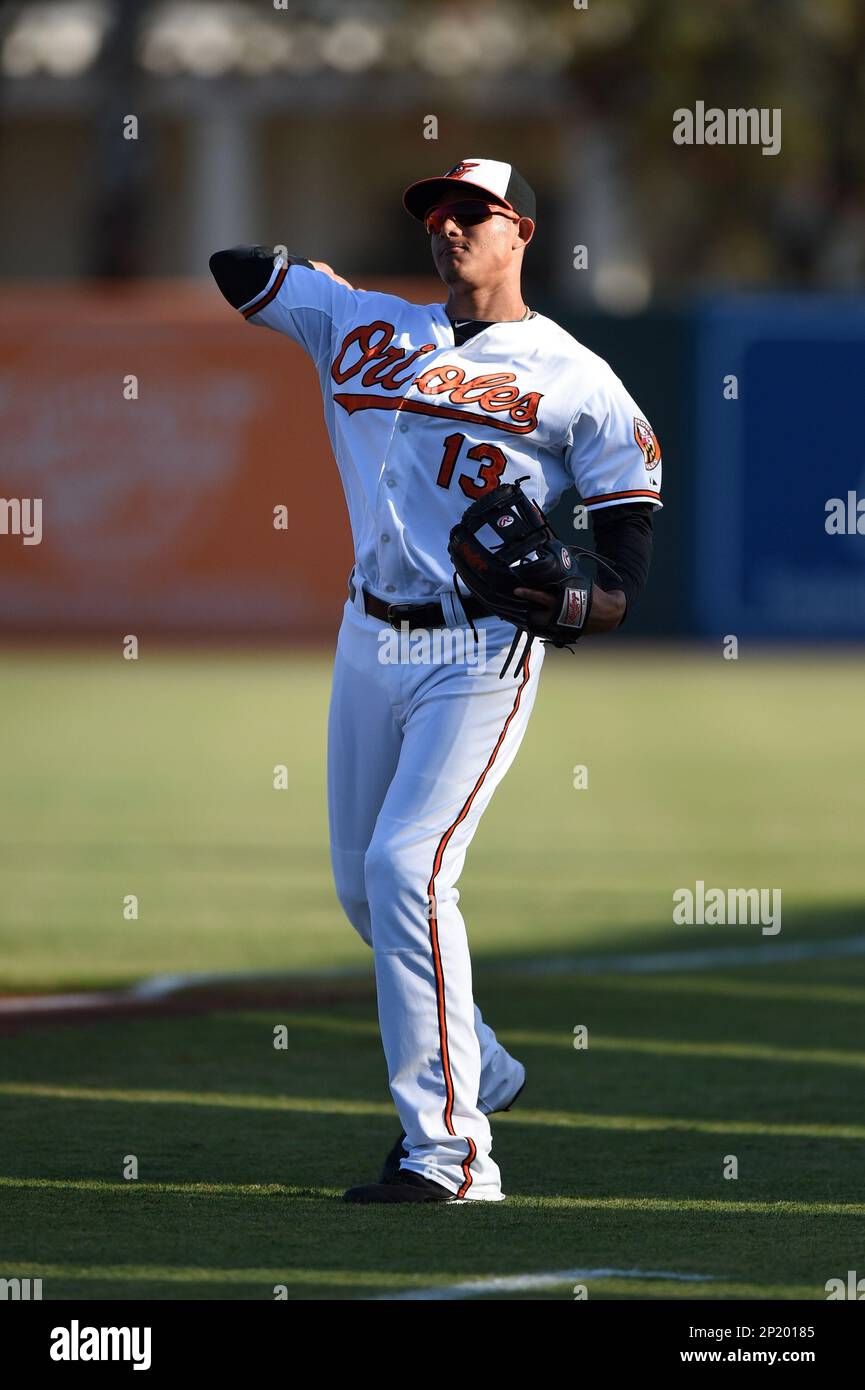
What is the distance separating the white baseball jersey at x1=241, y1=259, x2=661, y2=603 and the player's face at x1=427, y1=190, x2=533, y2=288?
0.48ft

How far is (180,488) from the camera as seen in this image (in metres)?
21.2

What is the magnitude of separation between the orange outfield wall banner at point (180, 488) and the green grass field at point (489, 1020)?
4.62 meters

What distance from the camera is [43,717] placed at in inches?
674

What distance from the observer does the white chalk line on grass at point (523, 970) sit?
27.1 feet

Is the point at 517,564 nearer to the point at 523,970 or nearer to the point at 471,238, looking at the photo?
the point at 471,238

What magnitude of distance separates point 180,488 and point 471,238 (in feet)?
50.9

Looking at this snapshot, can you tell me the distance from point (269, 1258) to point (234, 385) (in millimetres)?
16779

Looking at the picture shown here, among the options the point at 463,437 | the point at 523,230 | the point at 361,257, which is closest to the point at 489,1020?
the point at 463,437

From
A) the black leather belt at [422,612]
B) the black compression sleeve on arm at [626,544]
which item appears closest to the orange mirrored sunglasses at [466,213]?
the black compression sleeve on arm at [626,544]

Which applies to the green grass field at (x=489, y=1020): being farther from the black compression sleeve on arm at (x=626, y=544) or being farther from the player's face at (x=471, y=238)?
the player's face at (x=471, y=238)

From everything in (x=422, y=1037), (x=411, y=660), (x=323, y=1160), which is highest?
(x=411, y=660)

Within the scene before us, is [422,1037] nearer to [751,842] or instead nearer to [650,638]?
[751,842]

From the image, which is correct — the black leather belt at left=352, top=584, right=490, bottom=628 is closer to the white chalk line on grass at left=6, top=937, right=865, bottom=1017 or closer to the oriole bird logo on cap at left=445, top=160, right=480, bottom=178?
the oriole bird logo on cap at left=445, top=160, right=480, bottom=178
